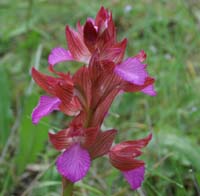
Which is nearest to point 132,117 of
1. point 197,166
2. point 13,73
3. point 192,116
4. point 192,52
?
point 192,116

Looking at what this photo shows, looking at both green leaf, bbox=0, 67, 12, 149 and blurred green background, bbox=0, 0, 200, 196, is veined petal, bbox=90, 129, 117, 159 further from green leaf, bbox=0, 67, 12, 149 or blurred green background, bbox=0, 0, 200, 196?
green leaf, bbox=0, 67, 12, 149

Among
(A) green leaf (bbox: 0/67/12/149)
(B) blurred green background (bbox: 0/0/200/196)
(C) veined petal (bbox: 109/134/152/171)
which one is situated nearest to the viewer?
(C) veined petal (bbox: 109/134/152/171)

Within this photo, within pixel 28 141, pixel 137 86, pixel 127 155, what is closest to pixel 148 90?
pixel 137 86

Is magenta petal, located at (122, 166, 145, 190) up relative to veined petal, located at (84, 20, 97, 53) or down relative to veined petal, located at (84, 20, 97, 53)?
down

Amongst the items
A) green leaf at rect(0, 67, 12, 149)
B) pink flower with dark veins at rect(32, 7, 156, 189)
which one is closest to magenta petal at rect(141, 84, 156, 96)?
pink flower with dark veins at rect(32, 7, 156, 189)

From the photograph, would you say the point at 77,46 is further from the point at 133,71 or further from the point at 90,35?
the point at 133,71

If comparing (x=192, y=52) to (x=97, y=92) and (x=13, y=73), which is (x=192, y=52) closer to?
(x=13, y=73)

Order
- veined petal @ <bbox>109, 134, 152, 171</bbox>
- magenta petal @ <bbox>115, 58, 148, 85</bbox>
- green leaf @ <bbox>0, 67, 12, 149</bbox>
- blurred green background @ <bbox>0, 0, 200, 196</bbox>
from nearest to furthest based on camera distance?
magenta petal @ <bbox>115, 58, 148, 85</bbox>
veined petal @ <bbox>109, 134, 152, 171</bbox>
blurred green background @ <bbox>0, 0, 200, 196</bbox>
green leaf @ <bbox>0, 67, 12, 149</bbox>
